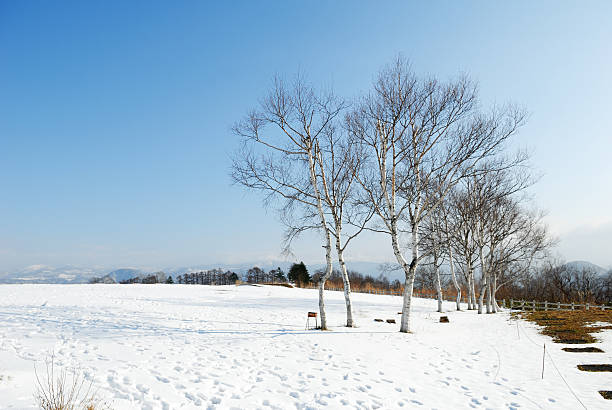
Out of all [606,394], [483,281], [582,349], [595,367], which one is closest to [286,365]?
[606,394]

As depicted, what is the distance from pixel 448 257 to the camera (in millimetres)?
25719

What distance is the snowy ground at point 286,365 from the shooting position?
5.62m

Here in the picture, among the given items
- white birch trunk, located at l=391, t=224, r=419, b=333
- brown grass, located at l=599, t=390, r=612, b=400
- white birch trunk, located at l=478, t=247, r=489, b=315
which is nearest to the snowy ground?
brown grass, located at l=599, t=390, r=612, b=400

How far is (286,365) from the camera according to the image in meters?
7.48

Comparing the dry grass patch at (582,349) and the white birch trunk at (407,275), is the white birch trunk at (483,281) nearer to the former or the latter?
the white birch trunk at (407,275)

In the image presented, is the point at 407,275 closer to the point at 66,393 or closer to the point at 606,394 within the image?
the point at 606,394

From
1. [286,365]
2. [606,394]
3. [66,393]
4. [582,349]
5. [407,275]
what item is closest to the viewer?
[66,393]

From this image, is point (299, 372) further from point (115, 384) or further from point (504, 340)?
point (504, 340)

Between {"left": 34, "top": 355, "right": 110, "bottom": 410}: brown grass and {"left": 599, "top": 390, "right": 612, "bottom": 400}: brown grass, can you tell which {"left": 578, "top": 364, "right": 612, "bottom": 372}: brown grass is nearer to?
{"left": 599, "top": 390, "right": 612, "bottom": 400}: brown grass

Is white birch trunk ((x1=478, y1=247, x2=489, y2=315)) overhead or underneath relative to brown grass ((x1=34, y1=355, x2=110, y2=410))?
overhead

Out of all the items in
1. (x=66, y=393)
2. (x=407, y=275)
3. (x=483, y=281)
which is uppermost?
(x=407, y=275)

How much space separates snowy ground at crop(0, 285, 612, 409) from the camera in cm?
562

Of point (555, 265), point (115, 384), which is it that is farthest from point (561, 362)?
point (555, 265)

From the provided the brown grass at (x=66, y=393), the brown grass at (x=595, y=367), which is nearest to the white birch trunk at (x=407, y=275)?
the brown grass at (x=595, y=367)
